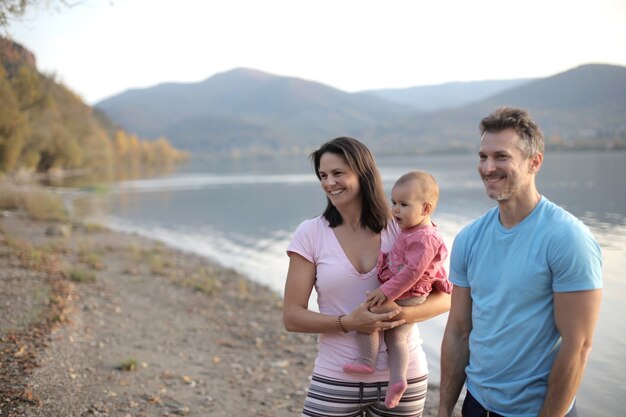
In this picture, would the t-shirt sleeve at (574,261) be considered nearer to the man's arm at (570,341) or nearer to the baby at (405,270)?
the man's arm at (570,341)

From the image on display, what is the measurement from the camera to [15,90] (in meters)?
42.3

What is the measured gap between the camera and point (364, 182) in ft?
9.00

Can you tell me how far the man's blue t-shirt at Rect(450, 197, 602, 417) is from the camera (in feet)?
6.57

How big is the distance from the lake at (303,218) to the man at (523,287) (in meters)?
4.73

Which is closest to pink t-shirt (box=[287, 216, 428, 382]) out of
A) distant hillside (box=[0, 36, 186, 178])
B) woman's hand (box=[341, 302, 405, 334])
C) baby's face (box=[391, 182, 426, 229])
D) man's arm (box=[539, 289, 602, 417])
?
woman's hand (box=[341, 302, 405, 334])

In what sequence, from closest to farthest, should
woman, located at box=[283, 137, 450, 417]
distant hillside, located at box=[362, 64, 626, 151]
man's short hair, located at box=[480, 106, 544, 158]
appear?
→ man's short hair, located at box=[480, 106, 544, 158] → woman, located at box=[283, 137, 450, 417] → distant hillside, located at box=[362, 64, 626, 151]

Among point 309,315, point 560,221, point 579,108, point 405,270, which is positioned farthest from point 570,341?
point 579,108

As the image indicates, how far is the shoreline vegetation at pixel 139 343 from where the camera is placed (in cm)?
504

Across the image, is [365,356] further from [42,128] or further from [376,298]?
[42,128]

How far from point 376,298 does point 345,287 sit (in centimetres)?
19

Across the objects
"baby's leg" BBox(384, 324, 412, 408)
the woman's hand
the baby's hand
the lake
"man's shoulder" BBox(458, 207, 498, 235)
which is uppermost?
"man's shoulder" BBox(458, 207, 498, 235)

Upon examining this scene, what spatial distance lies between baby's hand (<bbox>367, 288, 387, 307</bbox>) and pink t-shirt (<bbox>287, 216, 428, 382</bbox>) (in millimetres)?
123

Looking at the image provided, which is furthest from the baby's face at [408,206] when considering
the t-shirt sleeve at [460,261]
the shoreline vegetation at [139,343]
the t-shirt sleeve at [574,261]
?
the shoreline vegetation at [139,343]

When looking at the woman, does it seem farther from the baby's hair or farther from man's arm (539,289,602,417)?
man's arm (539,289,602,417)
